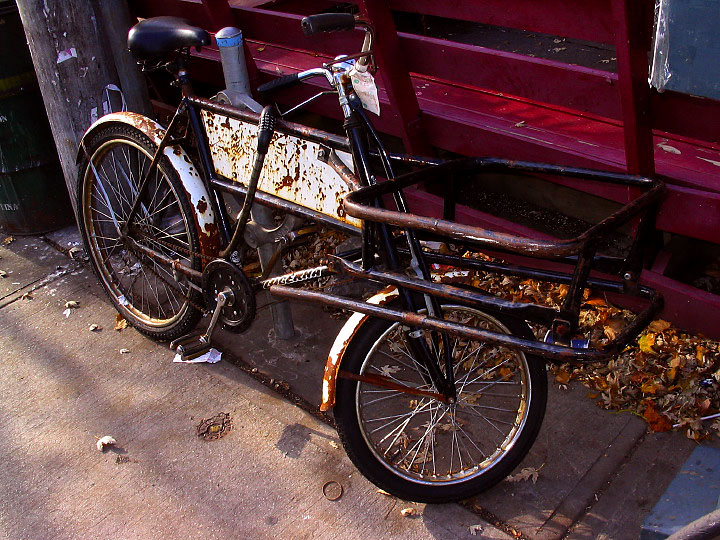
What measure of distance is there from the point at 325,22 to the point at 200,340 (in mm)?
1726

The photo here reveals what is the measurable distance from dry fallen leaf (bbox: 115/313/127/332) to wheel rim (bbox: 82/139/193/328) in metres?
0.11

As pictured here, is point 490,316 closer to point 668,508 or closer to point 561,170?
point 561,170

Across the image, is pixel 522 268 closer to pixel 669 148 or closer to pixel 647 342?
pixel 669 148

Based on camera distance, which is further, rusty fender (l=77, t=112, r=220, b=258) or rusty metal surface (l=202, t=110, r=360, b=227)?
rusty fender (l=77, t=112, r=220, b=258)

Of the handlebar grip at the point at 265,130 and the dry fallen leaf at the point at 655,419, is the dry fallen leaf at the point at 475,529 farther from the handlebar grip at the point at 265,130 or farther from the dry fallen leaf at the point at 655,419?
the handlebar grip at the point at 265,130

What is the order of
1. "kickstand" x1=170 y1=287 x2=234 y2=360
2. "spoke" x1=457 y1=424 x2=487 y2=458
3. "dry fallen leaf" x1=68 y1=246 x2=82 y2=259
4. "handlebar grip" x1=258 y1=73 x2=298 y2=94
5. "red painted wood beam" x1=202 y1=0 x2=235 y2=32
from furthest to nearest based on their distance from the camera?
"dry fallen leaf" x1=68 y1=246 x2=82 y2=259 < "red painted wood beam" x1=202 y1=0 x2=235 y2=32 < "kickstand" x1=170 y1=287 x2=234 y2=360 < "spoke" x1=457 y1=424 x2=487 y2=458 < "handlebar grip" x1=258 y1=73 x2=298 y2=94

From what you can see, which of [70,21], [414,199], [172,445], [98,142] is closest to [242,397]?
[172,445]

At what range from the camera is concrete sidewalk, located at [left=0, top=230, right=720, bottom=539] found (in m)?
2.96

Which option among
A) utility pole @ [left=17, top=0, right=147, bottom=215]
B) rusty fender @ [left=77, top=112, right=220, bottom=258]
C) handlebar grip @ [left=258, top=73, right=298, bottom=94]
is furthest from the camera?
utility pole @ [left=17, top=0, right=147, bottom=215]

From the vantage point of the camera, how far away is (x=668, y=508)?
2820 millimetres

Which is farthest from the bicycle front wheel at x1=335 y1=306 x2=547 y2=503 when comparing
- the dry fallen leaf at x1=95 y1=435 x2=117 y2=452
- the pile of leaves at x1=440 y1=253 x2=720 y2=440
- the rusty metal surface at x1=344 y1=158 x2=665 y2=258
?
the dry fallen leaf at x1=95 y1=435 x2=117 y2=452

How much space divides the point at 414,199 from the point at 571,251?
1745 mm

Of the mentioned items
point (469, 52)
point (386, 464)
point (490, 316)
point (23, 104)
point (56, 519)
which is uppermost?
point (469, 52)

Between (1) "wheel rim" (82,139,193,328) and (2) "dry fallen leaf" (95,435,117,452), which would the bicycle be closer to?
(1) "wheel rim" (82,139,193,328)
